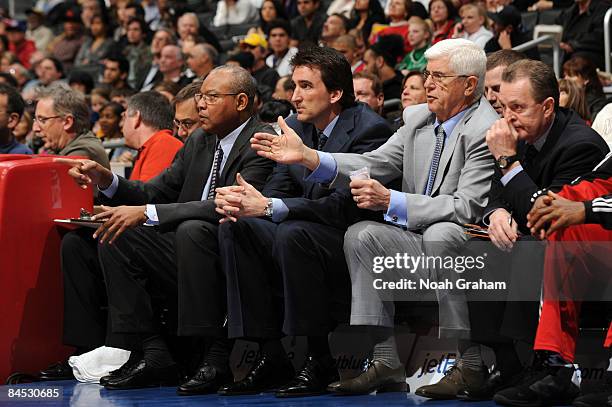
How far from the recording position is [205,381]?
5137mm

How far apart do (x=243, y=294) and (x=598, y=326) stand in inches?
60.7

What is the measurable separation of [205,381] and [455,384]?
119 cm

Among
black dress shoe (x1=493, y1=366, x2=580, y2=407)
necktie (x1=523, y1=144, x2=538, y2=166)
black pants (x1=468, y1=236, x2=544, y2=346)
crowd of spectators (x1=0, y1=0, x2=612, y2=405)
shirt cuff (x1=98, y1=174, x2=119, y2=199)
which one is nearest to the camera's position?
black dress shoe (x1=493, y1=366, x2=580, y2=407)

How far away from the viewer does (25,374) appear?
5.72 meters

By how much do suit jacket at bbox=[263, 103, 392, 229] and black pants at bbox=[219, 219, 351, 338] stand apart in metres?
0.09

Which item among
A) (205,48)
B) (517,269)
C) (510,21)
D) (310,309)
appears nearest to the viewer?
(517,269)

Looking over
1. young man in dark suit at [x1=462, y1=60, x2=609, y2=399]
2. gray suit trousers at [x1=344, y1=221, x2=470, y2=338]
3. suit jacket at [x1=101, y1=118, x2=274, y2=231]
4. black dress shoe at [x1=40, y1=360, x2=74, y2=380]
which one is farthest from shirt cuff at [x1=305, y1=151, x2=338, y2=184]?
black dress shoe at [x1=40, y1=360, x2=74, y2=380]

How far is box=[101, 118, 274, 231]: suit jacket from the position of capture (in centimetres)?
534

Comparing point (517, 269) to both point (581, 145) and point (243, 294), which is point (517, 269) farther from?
point (243, 294)

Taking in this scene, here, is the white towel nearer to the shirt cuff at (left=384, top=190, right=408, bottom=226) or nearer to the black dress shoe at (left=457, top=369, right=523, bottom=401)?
the shirt cuff at (left=384, top=190, right=408, bottom=226)

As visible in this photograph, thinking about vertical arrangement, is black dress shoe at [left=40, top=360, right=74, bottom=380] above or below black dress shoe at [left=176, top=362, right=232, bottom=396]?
below

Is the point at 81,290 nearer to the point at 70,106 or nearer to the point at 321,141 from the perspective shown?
the point at 321,141

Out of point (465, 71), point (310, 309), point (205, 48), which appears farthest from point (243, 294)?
point (205, 48)

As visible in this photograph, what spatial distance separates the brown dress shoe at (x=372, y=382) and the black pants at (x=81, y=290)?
1.45m
